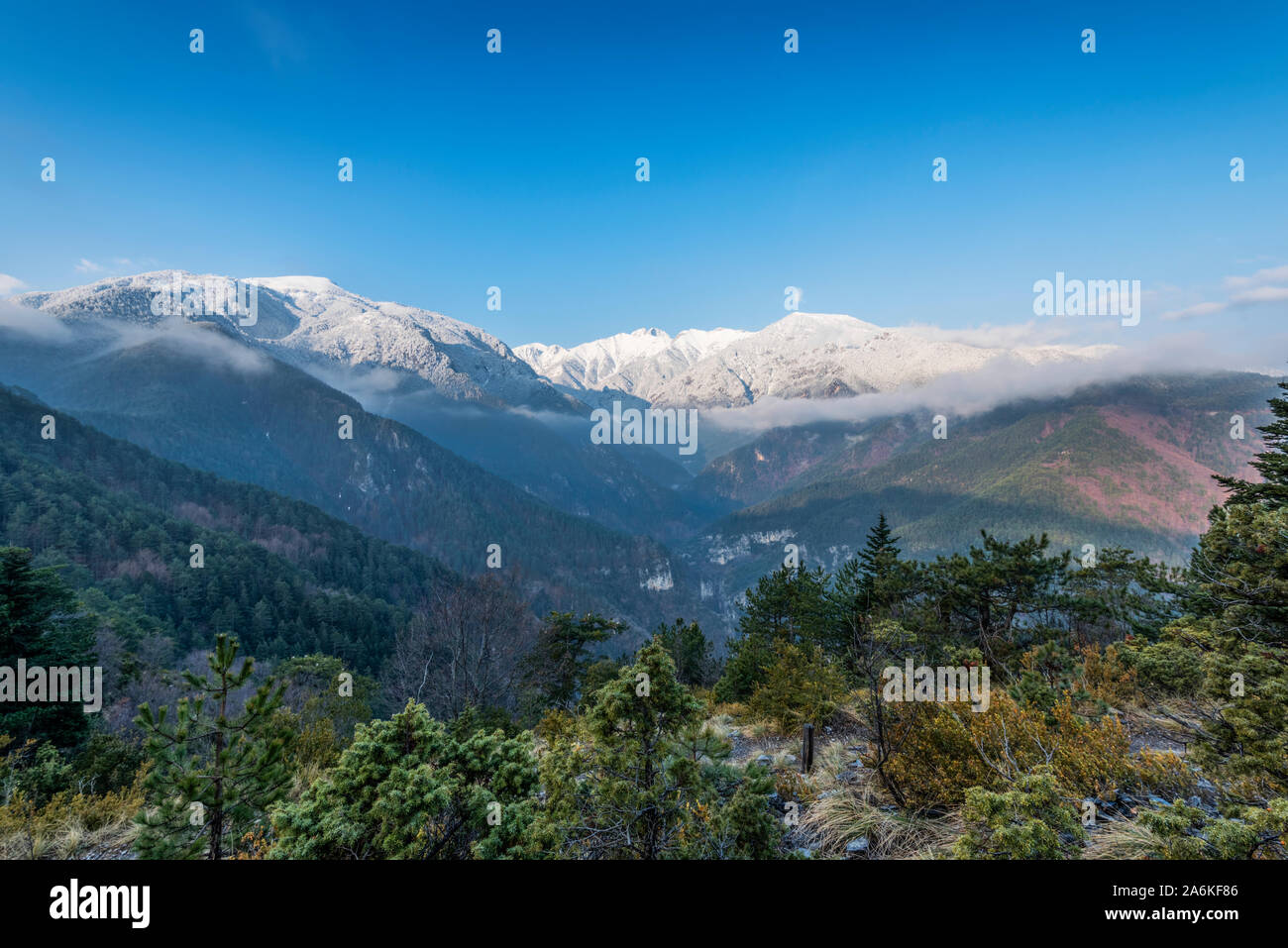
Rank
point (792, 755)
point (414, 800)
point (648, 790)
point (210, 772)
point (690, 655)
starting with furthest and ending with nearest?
point (690, 655) < point (792, 755) < point (210, 772) < point (648, 790) < point (414, 800)

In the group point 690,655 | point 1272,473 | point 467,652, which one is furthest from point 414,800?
point 690,655

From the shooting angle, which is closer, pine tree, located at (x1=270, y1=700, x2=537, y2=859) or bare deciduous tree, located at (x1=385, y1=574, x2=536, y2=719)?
pine tree, located at (x1=270, y1=700, x2=537, y2=859)

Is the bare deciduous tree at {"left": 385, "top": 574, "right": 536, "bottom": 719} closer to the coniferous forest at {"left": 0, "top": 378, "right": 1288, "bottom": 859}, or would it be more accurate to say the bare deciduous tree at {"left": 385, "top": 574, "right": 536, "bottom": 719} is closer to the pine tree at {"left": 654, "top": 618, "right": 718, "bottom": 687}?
the pine tree at {"left": 654, "top": 618, "right": 718, "bottom": 687}

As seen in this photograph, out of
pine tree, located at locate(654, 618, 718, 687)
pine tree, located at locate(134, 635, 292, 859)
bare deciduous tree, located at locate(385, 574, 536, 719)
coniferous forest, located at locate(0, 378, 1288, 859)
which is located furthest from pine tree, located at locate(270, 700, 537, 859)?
pine tree, located at locate(654, 618, 718, 687)

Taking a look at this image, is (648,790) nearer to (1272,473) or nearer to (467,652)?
(1272,473)

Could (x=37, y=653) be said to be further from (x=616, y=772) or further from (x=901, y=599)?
(x=901, y=599)

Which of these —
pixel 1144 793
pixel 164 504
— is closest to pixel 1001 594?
pixel 1144 793

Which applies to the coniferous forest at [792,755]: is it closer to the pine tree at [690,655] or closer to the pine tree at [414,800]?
the pine tree at [414,800]

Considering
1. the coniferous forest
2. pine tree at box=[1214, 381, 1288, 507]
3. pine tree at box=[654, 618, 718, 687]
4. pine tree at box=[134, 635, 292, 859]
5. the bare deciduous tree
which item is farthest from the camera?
pine tree at box=[654, 618, 718, 687]

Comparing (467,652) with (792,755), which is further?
(467,652)
